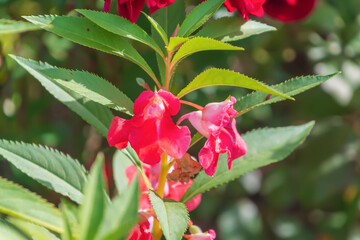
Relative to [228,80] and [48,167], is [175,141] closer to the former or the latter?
[228,80]

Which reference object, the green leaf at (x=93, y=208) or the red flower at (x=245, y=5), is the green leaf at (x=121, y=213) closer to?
the green leaf at (x=93, y=208)

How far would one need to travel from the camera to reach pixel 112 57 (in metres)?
1.59

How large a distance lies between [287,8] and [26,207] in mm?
707

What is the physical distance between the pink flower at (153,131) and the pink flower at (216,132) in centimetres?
3

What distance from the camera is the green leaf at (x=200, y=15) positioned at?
2.41 ft

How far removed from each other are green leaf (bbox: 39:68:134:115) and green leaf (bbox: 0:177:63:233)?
0.14 meters

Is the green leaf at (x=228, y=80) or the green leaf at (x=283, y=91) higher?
the green leaf at (x=228, y=80)

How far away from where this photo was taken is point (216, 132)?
71 cm

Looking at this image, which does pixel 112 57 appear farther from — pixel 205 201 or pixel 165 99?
pixel 165 99

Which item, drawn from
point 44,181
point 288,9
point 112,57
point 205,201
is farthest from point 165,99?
point 205,201

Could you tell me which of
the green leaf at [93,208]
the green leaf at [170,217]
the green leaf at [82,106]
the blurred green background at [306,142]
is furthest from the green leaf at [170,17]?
the blurred green background at [306,142]

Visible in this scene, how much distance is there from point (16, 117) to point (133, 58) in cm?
94

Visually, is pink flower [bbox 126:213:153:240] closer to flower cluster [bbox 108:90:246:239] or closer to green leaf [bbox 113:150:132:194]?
flower cluster [bbox 108:90:246:239]

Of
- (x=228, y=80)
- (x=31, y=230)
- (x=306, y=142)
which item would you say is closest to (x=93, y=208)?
(x=31, y=230)
